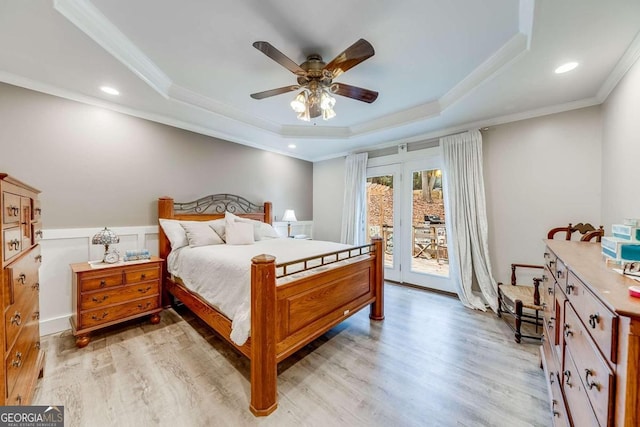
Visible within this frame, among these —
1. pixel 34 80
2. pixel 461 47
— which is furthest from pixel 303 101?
pixel 34 80

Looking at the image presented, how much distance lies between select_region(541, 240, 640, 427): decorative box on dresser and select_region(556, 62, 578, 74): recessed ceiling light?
5.31 feet

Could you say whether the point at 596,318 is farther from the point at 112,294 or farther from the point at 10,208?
the point at 112,294

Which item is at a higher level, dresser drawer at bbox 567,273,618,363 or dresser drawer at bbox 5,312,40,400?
dresser drawer at bbox 567,273,618,363

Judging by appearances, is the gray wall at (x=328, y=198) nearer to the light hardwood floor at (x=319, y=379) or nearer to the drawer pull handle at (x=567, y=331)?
the light hardwood floor at (x=319, y=379)

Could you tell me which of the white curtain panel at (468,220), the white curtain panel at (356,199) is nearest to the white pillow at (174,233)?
the white curtain panel at (356,199)

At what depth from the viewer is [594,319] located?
33.3 inches

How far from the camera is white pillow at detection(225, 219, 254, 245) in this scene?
3.08 metres

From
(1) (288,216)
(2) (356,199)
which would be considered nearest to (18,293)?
(1) (288,216)

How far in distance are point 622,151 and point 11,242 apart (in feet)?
14.3

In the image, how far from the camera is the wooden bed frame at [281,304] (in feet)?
5.02

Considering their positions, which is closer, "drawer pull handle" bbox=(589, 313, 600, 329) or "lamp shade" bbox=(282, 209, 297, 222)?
"drawer pull handle" bbox=(589, 313, 600, 329)

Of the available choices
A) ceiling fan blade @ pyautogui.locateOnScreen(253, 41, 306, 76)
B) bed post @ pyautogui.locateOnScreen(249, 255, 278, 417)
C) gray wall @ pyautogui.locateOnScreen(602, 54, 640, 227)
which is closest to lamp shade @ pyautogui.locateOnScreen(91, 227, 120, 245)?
bed post @ pyautogui.locateOnScreen(249, 255, 278, 417)

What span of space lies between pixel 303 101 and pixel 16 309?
2383mm

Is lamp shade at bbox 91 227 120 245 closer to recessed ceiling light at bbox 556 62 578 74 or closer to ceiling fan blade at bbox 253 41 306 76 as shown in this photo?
ceiling fan blade at bbox 253 41 306 76
